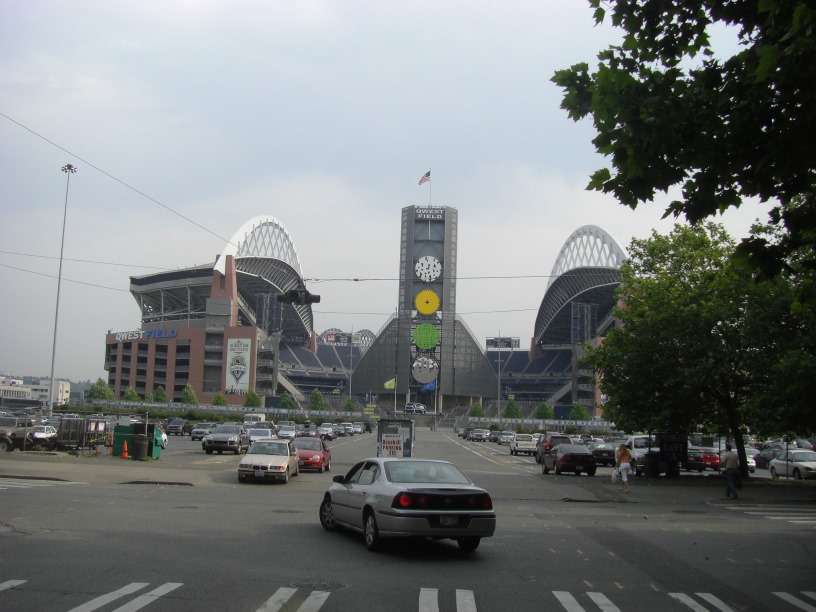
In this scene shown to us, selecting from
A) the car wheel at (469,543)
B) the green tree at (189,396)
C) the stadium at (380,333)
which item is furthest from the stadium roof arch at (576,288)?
the car wheel at (469,543)

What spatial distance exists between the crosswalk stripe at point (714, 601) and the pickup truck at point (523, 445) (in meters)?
44.3

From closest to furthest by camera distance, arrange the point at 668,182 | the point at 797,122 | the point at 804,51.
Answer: the point at 804,51 → the point at 797,122 → the point at 668,182

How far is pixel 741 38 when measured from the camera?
909 centimetres

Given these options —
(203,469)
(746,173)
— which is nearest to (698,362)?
(203,469)

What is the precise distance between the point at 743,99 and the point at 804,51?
1694 mm

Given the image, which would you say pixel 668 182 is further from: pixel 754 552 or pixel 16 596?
pixel 16 596

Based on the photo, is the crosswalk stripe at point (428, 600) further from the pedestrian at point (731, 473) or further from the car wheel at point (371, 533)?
the pedestrian at point (731, 473)

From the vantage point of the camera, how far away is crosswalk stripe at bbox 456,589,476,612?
7809 millimetres

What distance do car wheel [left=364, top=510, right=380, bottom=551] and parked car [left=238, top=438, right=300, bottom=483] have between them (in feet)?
43.3

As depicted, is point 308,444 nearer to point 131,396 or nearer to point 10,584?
point 10,584

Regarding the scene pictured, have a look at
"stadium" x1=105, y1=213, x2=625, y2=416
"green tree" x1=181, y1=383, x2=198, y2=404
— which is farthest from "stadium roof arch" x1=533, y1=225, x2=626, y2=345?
"green tree" x1=181, y1=383, x2=198, y2=404

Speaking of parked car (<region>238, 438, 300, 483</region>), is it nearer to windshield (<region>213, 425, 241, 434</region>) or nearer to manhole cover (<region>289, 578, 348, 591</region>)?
manhole cover (<region>289, 578, 348, 591</region>)

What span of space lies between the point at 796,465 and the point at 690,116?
28.3 metres

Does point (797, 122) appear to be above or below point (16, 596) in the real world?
above
